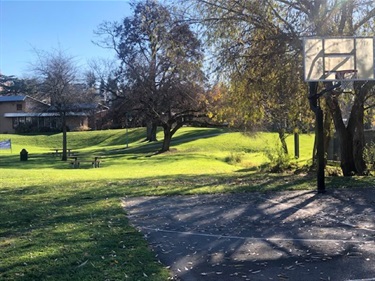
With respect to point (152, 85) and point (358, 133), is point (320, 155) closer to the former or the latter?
point (358, 133)

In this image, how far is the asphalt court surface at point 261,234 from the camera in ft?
17.1

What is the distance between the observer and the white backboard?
467 inches

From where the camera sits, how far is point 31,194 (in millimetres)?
11328

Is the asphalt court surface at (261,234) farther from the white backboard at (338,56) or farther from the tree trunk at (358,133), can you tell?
the tree trunk at (358,133)

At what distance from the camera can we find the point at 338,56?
12102 mm

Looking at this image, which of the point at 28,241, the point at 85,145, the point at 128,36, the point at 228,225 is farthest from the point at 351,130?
the point at 85,145

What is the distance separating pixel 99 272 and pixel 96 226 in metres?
2.51

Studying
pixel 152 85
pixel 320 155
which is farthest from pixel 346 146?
pixel 152 85

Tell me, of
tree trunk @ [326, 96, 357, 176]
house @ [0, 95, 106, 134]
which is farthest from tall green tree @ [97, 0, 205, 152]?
house @ [0, 95, 106, 134]

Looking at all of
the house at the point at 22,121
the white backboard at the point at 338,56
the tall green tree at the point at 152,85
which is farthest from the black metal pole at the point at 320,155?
the house at the point at 22,121

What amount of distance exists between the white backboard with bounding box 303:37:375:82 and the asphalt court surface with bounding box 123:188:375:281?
11.5 feet

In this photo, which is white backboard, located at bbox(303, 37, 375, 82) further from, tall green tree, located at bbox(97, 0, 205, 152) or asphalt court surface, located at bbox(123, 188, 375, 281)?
tall green tree, located at bbox(97, 0, 205, 152)

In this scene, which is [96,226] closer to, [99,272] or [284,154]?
[99,272]

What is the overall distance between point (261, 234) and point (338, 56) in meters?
7.20
